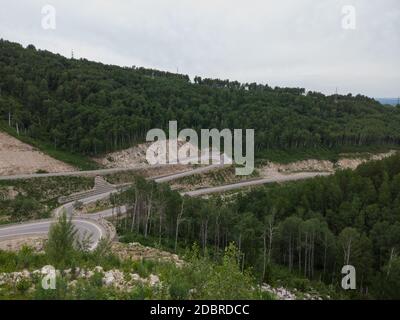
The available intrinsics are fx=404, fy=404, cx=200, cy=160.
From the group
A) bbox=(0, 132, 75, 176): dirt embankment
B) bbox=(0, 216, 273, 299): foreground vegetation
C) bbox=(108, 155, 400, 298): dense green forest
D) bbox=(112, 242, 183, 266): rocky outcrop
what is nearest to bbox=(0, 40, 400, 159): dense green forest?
bbox=(0, 132, 75, 176): dirt embankment

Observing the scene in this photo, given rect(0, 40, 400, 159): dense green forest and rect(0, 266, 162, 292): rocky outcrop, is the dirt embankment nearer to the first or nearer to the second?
rect(0, 40, 400, 159): dense green forest

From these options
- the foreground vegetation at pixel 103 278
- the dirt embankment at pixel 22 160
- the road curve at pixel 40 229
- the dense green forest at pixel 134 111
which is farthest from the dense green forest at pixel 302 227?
the dense green forest at pixel 134 111

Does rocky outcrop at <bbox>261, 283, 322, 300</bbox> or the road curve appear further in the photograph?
the road curve

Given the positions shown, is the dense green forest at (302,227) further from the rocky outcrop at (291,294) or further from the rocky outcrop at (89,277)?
the rocky outcrop at (89,277)

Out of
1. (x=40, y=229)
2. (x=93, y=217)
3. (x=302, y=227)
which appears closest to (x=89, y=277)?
(x=40, y=229)

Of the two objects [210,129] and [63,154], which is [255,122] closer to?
[210,129]
